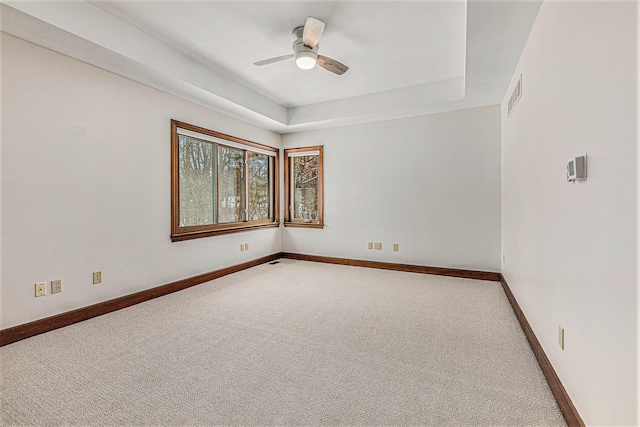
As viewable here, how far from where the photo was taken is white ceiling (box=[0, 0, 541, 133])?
7.58 ft

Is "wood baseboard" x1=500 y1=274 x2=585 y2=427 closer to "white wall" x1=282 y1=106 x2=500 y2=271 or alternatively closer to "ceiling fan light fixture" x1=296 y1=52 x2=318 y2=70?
"white wall" x1=282 y1=106 x2=500 y2=271

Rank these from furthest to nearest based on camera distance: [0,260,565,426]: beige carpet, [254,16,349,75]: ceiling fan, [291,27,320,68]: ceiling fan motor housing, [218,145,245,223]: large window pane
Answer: [218,145,245,223]: large window pane
[291,27,320,68]: ceiling fan motor housing
[254,16,349,75]: ceiling fan
[0,260,565,426]: beige carpet

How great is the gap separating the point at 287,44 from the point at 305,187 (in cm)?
287

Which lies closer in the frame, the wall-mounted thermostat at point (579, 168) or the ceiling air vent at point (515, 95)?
the wall-mounted thermostat at point (579, 168)

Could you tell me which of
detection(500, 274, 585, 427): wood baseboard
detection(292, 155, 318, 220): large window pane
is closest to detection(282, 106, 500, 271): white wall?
detection(292, 155, 318, 220): large window pane

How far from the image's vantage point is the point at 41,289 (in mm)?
2502

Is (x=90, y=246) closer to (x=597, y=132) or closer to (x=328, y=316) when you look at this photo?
(x=328, y=316)

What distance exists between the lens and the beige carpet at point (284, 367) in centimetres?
154

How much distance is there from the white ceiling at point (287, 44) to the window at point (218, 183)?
563mm

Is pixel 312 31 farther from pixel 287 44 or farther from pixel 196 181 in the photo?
pixel 196 181

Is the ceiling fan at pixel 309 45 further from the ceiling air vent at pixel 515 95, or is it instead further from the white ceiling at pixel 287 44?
the ceiling air vent at pixel 515 95

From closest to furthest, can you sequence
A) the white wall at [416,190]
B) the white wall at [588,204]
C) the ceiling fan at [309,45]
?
the white wall at [588,204] < the ceiling fan at [309,45] < the white wall at [416,190]

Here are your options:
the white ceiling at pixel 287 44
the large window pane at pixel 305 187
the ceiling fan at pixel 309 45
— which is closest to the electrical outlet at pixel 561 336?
the white ceiling at pixel 287 44

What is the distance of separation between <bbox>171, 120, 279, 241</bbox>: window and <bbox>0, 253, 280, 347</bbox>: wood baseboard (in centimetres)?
57
